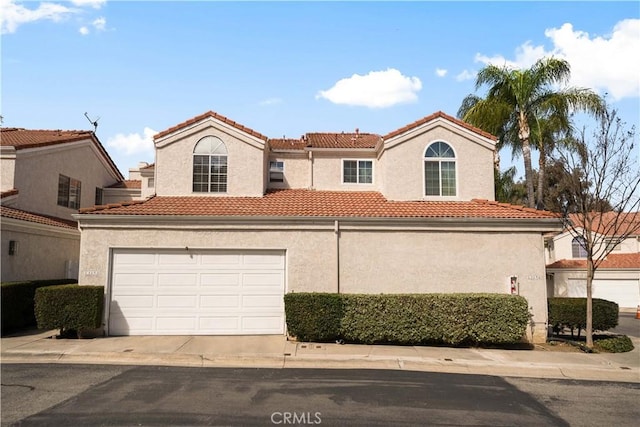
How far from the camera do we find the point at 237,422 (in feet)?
20.4

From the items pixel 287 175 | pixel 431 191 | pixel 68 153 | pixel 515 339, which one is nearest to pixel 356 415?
pixel 515 339

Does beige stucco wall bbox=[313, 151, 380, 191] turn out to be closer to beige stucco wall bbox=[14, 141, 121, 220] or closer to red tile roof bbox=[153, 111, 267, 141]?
red tile roof bbox=[153, 111, 267, 141]

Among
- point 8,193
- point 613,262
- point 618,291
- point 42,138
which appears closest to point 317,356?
point 8,193

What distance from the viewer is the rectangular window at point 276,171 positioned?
17.9 m

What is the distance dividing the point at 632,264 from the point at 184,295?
29.8m

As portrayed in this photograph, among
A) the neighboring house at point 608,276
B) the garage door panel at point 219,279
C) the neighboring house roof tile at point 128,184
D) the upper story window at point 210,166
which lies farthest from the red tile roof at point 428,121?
the neighboring house at point 608,276

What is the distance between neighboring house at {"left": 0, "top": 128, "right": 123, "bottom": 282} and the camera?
14.8 m

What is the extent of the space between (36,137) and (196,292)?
13636 millimetres

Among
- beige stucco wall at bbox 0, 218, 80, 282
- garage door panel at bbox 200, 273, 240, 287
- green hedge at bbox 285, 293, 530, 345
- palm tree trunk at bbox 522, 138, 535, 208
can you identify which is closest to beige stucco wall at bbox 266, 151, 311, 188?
garage door panel at bbox 200, 273, 240, 287

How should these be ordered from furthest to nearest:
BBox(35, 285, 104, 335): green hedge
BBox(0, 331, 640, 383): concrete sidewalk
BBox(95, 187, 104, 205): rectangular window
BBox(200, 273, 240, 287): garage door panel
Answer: BBox(95, 187, 104, 205): rectangular window < BBox(200, 273, 240, 287): garage door panel < BBox(35, 285, 104, 335): green hedge < BBox(0, 331, 640, 383): concrete sidewalk

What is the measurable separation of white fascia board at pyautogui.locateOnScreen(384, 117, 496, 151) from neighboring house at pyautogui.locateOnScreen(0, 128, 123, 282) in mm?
13137

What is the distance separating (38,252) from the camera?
1575cm

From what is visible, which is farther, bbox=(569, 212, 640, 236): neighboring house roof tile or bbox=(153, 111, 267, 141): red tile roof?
bbox=(153, 111, 267, 141): red tile roof

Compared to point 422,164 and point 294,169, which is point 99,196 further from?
point 422,164
